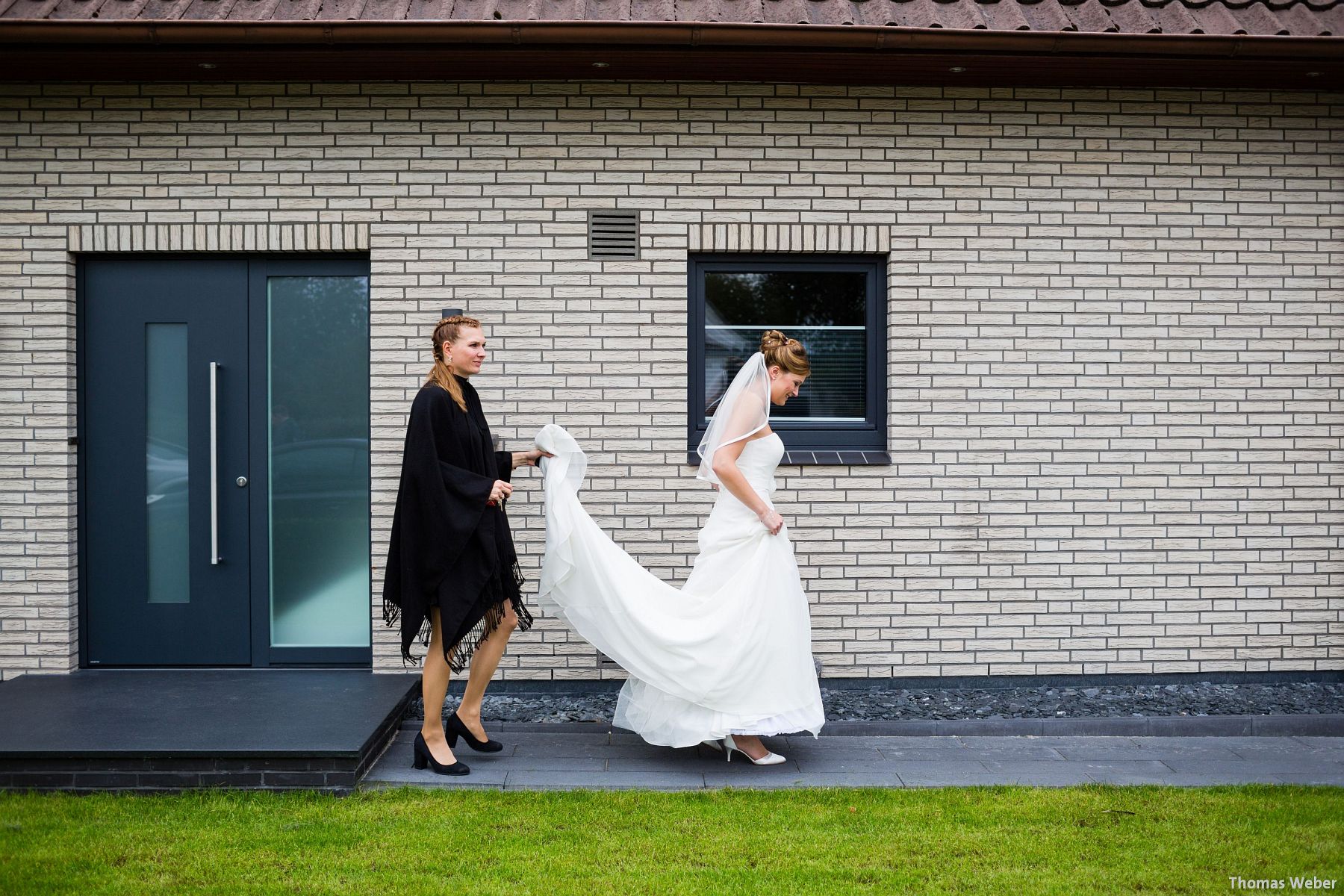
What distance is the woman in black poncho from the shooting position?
4.73 meters

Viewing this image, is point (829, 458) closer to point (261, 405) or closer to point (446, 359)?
point (446, 359)

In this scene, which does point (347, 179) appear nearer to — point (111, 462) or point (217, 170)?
point (217, 170)

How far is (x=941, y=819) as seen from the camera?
4.22 m

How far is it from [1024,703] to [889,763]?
1.35 metres

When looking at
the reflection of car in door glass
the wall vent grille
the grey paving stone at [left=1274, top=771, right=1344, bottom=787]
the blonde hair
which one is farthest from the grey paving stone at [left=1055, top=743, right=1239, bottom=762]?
the reflection of car in door glass

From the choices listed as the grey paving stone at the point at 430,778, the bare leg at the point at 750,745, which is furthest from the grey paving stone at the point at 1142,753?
the grey paving stone at the point at 430,778

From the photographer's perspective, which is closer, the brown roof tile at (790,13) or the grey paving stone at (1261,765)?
the grey paving stone at (1261,765)

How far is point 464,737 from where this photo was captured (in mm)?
5125

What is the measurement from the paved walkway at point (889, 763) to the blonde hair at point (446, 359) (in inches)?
68.0

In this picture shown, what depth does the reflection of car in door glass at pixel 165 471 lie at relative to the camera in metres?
6.30

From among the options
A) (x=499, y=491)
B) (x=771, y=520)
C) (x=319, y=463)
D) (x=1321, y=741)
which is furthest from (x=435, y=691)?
(x=1321, y=741)

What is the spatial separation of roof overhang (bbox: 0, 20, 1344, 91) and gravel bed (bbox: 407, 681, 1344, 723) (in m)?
3.59

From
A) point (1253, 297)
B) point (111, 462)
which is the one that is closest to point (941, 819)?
point (1253, 297)

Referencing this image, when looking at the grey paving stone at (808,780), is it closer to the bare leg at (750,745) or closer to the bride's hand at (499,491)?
the bare leg at (750,745)
